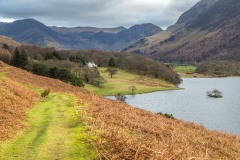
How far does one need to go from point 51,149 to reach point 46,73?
316 feet

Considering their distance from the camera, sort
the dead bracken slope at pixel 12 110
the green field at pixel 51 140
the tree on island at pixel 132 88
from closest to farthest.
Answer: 1. the green field at pixel 51 140
2. the dead bracken slope at pixel 12 110
3. the tree on island at pixel 132 88

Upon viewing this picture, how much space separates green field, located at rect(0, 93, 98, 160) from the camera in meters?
14.4

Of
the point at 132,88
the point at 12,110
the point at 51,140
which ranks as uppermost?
the point at 12,110

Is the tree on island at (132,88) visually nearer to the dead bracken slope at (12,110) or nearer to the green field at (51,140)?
Result: the dead bracken slope at (12,110)

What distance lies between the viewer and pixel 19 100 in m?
27.5

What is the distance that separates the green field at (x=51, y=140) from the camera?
47.1 feet

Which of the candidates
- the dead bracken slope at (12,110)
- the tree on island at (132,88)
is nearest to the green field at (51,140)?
the dead bracken slope at (12,110)

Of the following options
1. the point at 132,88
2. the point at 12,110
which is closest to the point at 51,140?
the point at 12,110

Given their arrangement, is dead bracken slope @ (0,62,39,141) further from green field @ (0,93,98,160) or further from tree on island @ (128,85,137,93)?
tree on island @ (128,85,137,93)

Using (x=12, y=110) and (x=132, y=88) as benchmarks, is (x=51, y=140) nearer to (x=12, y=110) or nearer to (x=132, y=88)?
(x=12, y=110)

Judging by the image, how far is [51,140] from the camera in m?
16.7

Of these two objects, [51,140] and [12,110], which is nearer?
[51,140]

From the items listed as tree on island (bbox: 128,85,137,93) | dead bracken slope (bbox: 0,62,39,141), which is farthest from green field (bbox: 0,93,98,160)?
tree on island (bbox: 128,85,137,93)

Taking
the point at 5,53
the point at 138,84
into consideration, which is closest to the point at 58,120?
the point at 5,53
